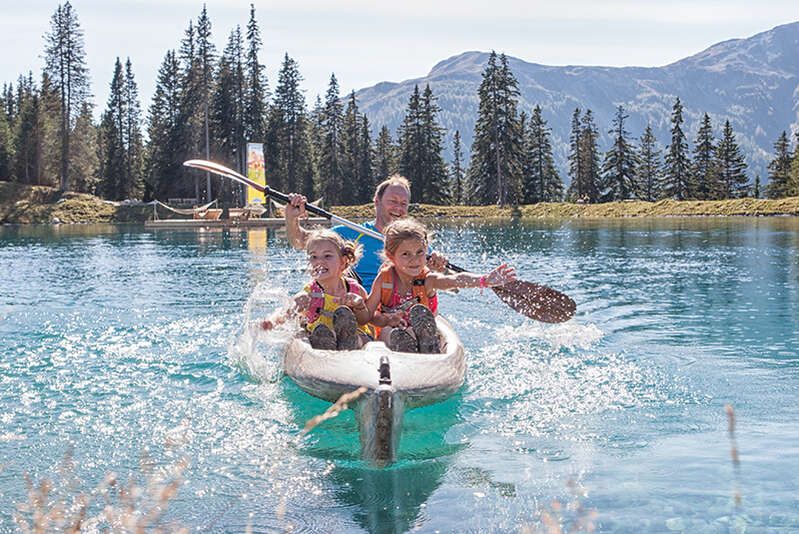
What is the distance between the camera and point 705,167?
68750 mm

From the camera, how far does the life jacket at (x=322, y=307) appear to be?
7.47 m

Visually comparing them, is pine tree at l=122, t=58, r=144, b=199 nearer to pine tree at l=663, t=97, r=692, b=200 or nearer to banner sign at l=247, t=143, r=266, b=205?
banner sign at l=247, t=143, r=266, b=205

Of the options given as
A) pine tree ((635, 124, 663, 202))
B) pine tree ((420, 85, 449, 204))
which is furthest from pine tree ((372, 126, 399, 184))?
pine tree ((635, 124, 663, 202))

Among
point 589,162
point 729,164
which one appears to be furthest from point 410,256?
point 729,164

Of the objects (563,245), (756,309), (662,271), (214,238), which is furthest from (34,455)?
(214,238)

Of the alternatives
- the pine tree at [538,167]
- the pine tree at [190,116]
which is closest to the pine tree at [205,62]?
the pine tree at [190,116]

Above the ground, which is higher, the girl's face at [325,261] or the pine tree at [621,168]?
the pine tree at [621,168]

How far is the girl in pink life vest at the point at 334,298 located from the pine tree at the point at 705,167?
210ft

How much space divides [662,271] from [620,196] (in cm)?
5379

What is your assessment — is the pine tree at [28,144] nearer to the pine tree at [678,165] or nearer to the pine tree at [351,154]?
the pine tree at [351,154]

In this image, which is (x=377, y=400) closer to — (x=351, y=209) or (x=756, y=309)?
(x=756, y=309)

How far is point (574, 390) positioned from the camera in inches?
307

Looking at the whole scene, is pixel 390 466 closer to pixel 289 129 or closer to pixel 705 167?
pixel 289 129

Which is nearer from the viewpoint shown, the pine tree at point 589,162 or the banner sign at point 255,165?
the banner sign at point 255,165
